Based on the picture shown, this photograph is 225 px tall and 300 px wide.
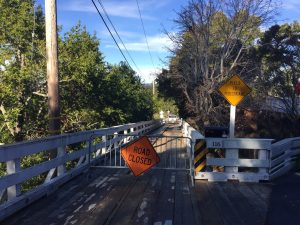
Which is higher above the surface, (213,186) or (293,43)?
(293,43)

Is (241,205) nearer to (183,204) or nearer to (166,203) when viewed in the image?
(183,204)

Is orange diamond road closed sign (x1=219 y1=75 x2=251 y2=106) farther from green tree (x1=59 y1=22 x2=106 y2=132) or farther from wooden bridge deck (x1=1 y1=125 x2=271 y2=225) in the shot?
green tree (x1=59 y1=22 x2=106 y2=132)

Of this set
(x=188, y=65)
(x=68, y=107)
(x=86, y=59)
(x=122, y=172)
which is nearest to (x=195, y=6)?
(x=188, y=65)

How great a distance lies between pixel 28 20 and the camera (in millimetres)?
24234

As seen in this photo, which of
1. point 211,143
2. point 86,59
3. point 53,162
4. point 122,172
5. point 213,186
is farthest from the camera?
point 86,59

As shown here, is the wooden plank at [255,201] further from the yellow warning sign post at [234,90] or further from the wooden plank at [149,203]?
the yellow warning sign post at [234,90]

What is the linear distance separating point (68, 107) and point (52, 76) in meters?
13.6

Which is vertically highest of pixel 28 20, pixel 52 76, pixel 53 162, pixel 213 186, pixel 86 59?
pixel 28 20

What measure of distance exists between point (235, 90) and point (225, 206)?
4556 mm

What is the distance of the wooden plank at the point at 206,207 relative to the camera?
6.98m

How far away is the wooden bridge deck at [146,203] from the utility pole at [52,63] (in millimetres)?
1615

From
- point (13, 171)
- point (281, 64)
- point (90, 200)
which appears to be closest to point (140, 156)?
point (90, 200)

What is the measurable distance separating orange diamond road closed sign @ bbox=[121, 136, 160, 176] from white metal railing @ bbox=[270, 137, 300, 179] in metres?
3.05

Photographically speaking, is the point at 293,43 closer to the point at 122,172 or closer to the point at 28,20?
the point at 28,20
